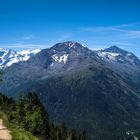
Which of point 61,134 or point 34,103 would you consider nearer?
point 34,103

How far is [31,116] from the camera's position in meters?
99.1

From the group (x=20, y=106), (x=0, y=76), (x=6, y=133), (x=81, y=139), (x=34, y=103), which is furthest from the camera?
(x=81, y=139)

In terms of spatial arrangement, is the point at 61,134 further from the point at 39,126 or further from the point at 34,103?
the point at 39,126

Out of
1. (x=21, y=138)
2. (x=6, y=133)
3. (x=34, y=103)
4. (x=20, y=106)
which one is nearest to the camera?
(x=21, y=138)

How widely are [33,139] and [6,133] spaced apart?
362cm

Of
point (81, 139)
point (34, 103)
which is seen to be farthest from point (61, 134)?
point (34, 103)

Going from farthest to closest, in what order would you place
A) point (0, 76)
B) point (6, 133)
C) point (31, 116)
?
point (31, 116)
point (0, 76)
point (6, 133)

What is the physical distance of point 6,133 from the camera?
36.8 metres

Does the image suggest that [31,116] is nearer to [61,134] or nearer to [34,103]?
[34,103]

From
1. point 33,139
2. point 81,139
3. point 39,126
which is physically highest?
point 33,139

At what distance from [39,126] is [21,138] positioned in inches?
2709

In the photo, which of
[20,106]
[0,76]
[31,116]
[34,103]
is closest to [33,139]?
[0,76]

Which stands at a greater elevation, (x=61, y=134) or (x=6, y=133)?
(x=6, y=133)

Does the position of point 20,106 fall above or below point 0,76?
below
